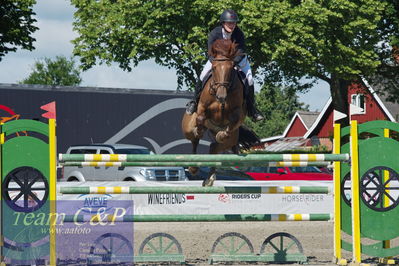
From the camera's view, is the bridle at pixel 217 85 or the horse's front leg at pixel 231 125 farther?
the horse's front leg at pixel 231 125

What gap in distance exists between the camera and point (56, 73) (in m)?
69.5

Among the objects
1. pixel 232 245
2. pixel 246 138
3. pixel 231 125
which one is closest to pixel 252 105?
pixel 246 138

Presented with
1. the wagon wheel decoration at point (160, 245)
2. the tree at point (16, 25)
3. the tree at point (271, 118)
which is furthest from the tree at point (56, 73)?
the wagon wheel decoration at point (160, 245)

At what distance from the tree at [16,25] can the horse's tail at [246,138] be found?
1409cm

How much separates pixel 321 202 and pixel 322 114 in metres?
31.8

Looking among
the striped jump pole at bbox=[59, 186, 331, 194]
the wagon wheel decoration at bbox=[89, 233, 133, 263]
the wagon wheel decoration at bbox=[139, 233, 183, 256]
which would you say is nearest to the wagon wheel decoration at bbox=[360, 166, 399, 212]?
the striped jump pole at bbox=[59, 186, 331, 194]

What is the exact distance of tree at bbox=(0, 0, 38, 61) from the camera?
20.2 meters

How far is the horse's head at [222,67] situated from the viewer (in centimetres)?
657

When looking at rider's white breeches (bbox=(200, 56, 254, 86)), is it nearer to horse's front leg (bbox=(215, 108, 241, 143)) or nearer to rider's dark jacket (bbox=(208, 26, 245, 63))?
rider's dark jacket (bbox=(208, 26, 245, 63))

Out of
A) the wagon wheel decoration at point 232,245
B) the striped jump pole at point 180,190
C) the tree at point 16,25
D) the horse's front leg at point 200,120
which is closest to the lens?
the striped jump pole at point 180,190

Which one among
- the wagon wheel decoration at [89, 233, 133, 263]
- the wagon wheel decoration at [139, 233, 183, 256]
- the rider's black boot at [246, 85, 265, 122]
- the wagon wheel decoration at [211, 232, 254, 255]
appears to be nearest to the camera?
the wagon wheel decoration at [89, 233, 133, 263]

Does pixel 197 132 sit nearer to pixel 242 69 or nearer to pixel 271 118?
pixel 242 69

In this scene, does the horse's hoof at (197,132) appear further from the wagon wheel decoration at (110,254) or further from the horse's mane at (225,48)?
the wagon wheel decoration at (110,254)

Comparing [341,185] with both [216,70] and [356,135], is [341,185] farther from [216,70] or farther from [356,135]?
[216,70]
